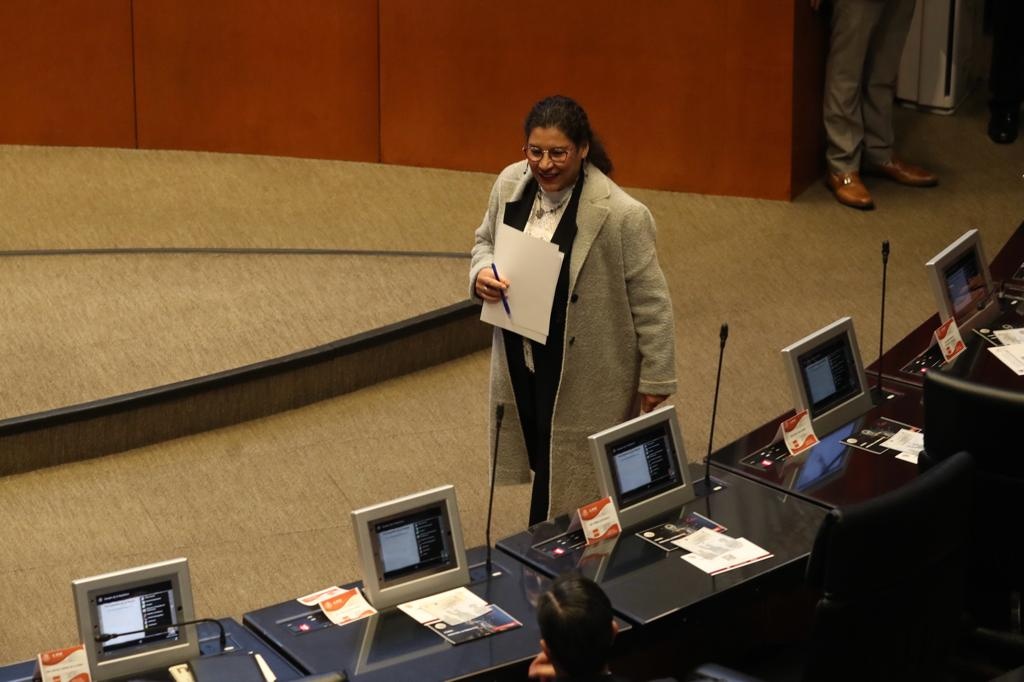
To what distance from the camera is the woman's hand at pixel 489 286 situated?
3625 mm

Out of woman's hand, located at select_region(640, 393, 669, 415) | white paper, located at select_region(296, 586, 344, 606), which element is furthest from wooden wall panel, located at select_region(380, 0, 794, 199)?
white paper, located at select_region(296, 586, 344, 606)

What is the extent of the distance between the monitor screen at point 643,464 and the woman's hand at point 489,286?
50 cm

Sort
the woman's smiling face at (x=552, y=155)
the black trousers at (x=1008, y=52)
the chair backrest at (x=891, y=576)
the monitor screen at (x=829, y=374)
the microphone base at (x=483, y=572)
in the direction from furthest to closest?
the black trousers at (x=1008, y=52), the monitor screen at (x=829, y=374), the woman's smiling face at (x=552, y=155), the microphone base at (x=483, y=572), the chair backrest at (x=891, y=576)

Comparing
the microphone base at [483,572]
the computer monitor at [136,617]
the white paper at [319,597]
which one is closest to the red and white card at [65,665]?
the computer monitor at [136,617]

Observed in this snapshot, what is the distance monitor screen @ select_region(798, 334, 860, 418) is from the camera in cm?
381

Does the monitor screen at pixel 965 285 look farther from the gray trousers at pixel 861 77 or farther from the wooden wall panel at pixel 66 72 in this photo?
the wooden wall panel at pixel 66 72

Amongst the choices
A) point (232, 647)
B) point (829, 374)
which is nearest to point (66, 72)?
point (829, 374)

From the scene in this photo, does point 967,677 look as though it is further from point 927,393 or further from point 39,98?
point 39,98

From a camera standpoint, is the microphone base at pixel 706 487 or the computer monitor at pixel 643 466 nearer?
the computer monitor at pixel 643 466

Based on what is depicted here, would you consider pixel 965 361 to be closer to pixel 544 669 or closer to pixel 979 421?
pixel 979 421

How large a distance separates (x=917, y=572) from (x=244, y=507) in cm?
240

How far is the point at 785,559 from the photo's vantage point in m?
3.27

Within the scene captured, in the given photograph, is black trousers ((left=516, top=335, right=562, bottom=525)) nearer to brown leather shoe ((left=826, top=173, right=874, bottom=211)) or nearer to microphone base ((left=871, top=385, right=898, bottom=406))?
microphone base ((left=871, top=385, right=898, bottom=406))

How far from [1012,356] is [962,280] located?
0.99ft
